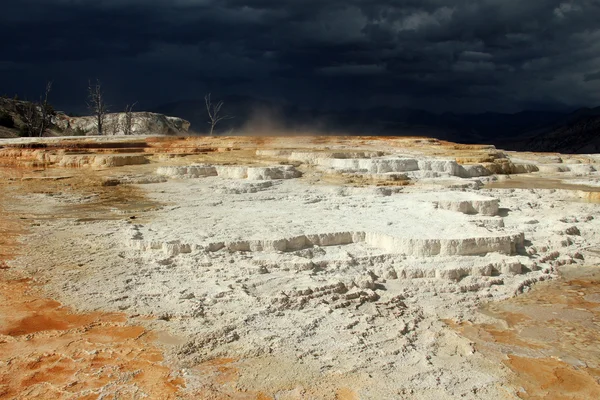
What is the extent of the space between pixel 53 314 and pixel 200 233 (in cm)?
226

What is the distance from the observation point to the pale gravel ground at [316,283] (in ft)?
12.1

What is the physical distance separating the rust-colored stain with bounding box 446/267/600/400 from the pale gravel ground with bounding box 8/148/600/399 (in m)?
0.17

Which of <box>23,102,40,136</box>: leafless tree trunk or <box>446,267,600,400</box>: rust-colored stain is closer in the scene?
<box>446,267,600,400</box>: rust-colored stain

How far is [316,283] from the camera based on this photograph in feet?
16.6

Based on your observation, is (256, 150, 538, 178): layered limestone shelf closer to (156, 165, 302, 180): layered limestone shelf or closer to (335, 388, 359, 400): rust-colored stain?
(156, 165, 302, 180): layered limestone shelf

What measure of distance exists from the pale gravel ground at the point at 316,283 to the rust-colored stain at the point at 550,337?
0.56 feet

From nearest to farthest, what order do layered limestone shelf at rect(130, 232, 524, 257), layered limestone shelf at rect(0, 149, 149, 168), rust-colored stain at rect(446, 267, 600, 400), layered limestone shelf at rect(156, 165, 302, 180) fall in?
1. rust-colored stain at rect(446, 267, 600, 400)
2. layered limestone shelf at rect(130, 232, 524, 257)
3. layered limestone shelf at rect(156, 165, 302, 180)
4. layered limestone shelf at rect(0, 149, 149, 168)

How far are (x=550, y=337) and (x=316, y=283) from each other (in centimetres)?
200

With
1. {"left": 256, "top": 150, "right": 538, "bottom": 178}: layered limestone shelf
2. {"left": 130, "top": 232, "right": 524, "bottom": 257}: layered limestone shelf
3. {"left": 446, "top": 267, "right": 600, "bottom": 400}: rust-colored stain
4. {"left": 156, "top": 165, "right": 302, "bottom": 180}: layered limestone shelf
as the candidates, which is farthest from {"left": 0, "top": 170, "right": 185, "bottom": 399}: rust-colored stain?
{"left": 256, "top": 150, "right": 538, "bottom": 178}: layered limestone shelf

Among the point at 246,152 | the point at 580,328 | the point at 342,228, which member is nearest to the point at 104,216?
the point at 342,228

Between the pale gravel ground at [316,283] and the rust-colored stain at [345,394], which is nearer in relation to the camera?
the rust-colored stain at [345,394]

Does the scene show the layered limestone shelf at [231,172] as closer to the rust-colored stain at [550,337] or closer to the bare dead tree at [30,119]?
the rust-colored stain at [550,337]

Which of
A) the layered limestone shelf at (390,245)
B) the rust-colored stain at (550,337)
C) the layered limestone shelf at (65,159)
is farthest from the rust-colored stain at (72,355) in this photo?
the layered limestone shelf at (65,159)

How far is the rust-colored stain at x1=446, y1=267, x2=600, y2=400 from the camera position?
365 cm
